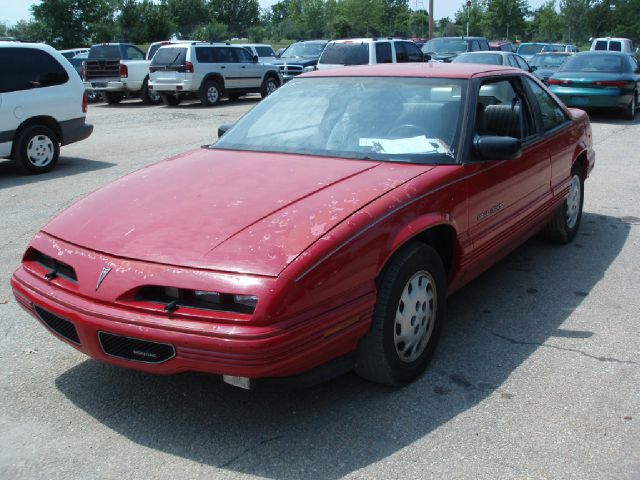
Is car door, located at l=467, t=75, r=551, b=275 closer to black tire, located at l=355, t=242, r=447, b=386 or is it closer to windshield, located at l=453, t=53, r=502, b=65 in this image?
black tire, located at l=355, t=242, r=447, b=386

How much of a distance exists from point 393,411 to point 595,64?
13.9 m

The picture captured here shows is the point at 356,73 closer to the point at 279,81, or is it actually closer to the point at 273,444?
the point at 273,444

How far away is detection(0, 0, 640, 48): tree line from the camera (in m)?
47.9

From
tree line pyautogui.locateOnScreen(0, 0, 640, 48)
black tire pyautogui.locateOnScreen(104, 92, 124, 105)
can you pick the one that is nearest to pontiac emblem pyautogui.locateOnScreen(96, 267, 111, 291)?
black tire pyautogui.locateOnScreen(104, 92, 124, 105)

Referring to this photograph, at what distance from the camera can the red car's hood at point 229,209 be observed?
2.97 m

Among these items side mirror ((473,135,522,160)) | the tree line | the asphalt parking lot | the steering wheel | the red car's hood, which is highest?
the tree line

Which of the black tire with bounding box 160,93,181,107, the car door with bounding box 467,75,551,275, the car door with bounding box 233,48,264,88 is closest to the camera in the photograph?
the car door with bounding box 467,75,551,275

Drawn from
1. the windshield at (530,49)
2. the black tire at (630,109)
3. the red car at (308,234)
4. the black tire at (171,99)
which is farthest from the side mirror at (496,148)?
the windshield at (530,49)

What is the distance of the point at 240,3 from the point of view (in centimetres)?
9769

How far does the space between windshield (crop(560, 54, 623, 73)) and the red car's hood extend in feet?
42.0

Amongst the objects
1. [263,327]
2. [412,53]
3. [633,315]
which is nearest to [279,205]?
[263,327]

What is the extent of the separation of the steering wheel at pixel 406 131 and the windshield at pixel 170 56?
16228 millimetres

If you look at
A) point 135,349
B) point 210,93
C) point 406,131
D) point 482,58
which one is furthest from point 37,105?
point 210,93

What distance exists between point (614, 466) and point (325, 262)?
1456mm
